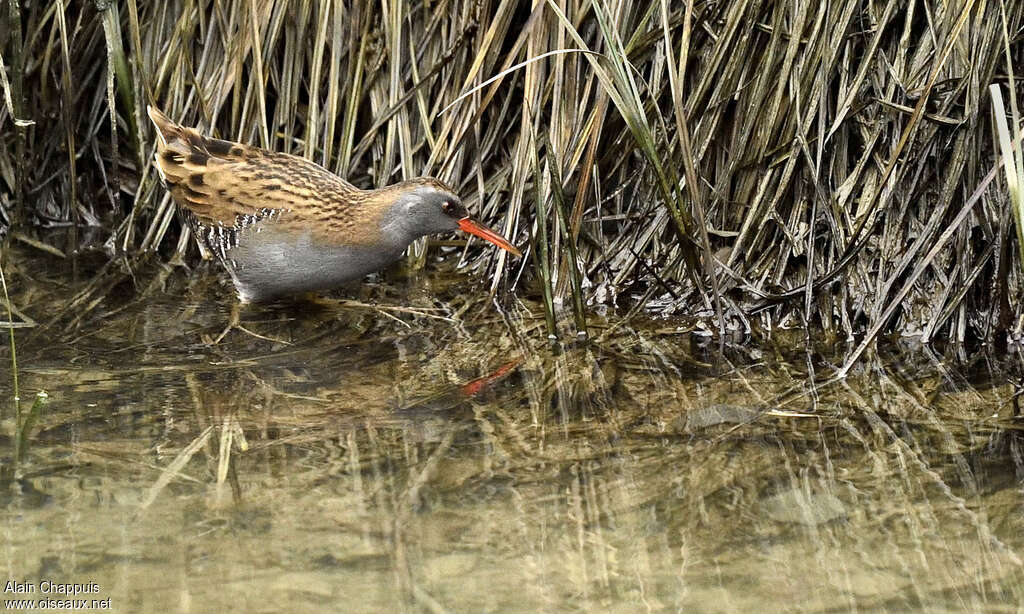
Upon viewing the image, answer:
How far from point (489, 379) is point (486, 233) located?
2.63 ft

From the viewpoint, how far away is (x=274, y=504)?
2512 mm

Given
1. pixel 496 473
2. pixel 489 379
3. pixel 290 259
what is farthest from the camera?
pixel 290 259

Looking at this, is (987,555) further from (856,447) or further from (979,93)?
(979,93)

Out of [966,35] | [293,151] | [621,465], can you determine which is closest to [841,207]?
[966,35]

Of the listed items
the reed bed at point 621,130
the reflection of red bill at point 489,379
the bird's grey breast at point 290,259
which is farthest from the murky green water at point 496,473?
the reed bed at point 621,130

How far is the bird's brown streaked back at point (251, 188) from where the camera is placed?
4.03m

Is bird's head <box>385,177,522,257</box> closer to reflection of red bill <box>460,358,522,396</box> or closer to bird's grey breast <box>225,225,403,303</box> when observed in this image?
bird's grey breast <box>225,225,403,303</box>

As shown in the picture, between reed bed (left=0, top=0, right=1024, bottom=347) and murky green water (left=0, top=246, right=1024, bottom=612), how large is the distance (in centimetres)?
33

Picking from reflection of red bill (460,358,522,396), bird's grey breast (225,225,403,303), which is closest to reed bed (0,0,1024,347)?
reflection of red bill (460,358,522,396)

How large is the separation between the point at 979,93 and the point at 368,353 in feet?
6.65

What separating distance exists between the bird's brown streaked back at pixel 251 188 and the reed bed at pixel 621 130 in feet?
0.96

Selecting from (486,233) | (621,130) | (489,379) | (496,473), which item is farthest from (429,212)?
(496,473)

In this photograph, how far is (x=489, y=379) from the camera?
343cm

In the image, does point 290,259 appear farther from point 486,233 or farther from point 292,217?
point 486,233
